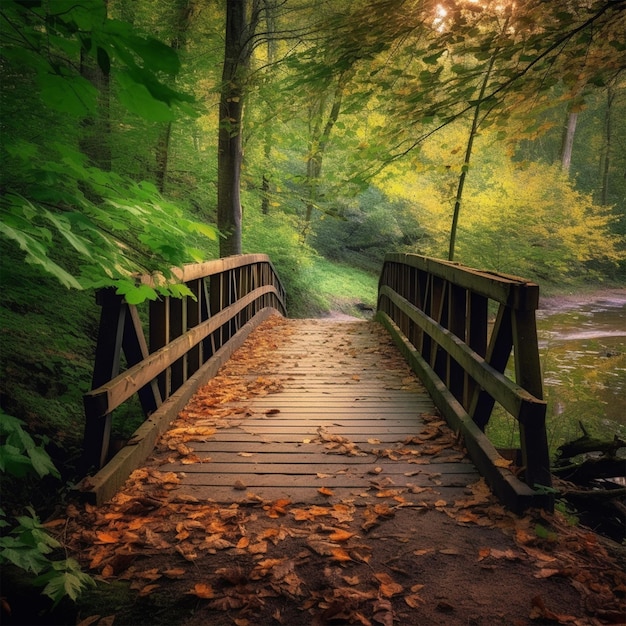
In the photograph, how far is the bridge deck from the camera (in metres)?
3.27

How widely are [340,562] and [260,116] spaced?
10.3m

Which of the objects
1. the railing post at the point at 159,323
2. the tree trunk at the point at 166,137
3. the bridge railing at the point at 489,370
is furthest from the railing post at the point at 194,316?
the tree trunk at the point at 166,137

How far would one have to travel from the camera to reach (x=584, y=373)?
1085cm

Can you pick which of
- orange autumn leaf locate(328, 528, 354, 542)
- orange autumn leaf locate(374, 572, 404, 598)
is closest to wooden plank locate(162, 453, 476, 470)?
orange autumn leaf locate(328, 528, 354, 542)

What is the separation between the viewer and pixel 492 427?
26.1ft

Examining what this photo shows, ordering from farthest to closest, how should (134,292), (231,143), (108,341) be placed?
(231,143) → (108,341) → (134,292)

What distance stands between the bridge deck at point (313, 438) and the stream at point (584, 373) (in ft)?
10.9

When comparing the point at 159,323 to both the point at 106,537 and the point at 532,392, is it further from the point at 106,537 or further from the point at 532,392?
the point at 532,392

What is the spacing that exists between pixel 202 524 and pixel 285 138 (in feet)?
35.4

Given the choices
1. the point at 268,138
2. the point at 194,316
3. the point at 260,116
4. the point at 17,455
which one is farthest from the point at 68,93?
the point at 268,138

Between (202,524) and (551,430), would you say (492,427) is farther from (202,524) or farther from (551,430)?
(202,524)

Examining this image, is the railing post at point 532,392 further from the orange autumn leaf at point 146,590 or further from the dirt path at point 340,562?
the orange autumn leaf at point 146,590

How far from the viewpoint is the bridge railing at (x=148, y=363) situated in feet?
10.1

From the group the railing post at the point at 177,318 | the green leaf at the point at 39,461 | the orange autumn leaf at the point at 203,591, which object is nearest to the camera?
the orange autumn leaf at the point at 203,591
